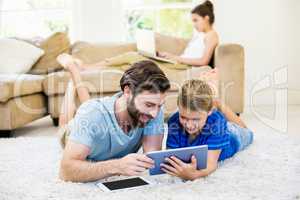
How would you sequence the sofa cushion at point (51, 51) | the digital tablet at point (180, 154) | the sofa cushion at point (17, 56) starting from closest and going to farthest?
the digital tablet at point (180, 154)
the sofa cushion at point (17, 56)
the sofa cushion at point (51, 51)

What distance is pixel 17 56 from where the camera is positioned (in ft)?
13.3

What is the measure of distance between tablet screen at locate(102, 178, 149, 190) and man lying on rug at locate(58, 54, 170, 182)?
0.06m

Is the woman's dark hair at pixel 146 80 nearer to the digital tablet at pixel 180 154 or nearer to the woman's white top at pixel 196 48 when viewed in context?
the digital tablet at pixel 180 154

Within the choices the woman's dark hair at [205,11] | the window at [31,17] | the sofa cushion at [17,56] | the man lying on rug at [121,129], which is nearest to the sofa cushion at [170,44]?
the woman's dark hair at [205,11]

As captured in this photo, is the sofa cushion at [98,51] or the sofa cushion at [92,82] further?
the sofa cushion at [98,51]

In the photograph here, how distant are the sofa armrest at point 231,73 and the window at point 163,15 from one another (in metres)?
1.39

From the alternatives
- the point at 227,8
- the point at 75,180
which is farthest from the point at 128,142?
the point at 227,8

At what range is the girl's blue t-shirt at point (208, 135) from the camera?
2.15 meters

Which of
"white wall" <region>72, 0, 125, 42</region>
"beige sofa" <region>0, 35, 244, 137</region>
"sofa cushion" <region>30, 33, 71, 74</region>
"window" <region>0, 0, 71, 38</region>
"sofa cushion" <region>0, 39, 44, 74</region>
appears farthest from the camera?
"window" <region>0, 0, 71, 38</region>

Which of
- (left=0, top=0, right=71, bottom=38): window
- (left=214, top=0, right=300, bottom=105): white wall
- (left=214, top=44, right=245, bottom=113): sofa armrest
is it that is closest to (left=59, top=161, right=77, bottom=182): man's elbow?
(left=214, top=44, right=245, bottom=113): sofa armrest

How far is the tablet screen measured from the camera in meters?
1.97

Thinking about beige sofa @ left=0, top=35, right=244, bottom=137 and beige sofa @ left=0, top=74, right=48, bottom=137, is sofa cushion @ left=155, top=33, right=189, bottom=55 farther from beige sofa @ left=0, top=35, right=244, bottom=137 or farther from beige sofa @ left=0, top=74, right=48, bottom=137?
beige sofa @ left=0, top=74, right=48, bottom=137

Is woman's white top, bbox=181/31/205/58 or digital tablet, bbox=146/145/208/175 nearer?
digital tablet, bbox=146/145/208/175

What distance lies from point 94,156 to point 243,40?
10.3 feet
